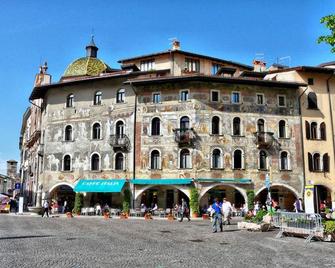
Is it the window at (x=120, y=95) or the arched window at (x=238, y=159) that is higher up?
the window at (x=120, y=95)

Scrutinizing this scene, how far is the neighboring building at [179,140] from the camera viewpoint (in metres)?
33.2

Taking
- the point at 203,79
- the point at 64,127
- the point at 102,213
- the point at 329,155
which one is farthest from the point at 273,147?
the point at 64,127

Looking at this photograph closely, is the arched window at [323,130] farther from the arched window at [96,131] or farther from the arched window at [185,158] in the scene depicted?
the arched window at [96,131]

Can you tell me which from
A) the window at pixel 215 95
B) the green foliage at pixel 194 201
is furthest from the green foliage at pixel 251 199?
the window at pixel 215 95

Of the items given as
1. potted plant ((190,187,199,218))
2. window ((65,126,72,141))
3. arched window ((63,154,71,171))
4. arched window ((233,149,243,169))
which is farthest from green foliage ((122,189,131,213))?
arched window ((233,149,243,169))

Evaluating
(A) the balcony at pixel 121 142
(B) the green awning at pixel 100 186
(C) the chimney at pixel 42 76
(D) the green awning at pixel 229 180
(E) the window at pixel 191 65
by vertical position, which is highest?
(C) the chimney at pixel 42 76

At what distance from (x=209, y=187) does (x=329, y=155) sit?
10.7 m

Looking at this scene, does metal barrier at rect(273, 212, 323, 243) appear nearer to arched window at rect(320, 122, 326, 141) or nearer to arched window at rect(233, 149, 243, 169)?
arched window at rect(233, 149, 243, 169)

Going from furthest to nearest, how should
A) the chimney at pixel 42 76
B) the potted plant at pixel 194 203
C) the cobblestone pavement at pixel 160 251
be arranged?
the chimney at pixel 42 76, the potted plant at pixel 194 203, the cobblestone pavement at pixel 160 251

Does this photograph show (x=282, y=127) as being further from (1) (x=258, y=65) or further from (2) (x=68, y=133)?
(2) (x=68, y=133)

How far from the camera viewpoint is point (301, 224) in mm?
16375

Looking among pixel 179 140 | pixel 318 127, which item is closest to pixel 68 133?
pixel 179 140

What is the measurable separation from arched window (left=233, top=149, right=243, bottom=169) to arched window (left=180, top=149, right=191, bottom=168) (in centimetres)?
370

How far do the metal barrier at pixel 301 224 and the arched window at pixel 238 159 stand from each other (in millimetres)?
15297
